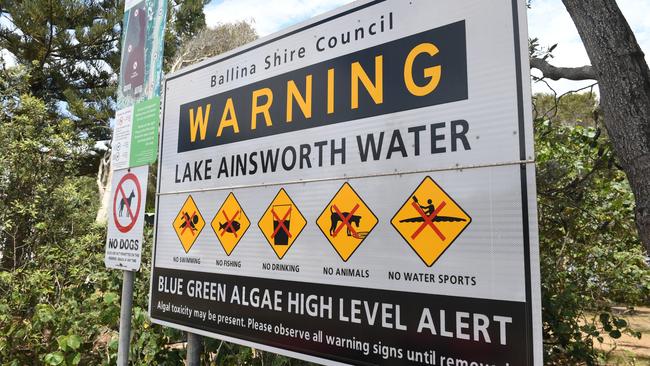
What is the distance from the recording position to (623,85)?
2830 millimetres

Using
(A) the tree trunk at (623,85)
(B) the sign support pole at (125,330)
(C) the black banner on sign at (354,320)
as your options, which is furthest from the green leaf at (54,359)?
(A) the tree trunk at (623,85)

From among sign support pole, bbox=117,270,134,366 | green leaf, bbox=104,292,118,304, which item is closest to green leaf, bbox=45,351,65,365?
green leaf, bbox=104,292,118,304

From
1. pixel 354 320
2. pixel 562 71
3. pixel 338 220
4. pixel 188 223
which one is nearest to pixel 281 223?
pixel 338 220

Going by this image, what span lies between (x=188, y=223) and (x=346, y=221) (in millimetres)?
1287

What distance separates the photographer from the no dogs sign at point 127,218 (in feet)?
9.84

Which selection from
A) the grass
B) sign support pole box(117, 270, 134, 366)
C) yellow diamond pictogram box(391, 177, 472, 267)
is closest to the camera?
yellow diamond pictogram box(391, 177, 472, 267)

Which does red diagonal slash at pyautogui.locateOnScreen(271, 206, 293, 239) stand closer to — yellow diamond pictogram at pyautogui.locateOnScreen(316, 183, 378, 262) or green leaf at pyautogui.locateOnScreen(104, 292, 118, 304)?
yellow diamond pictogram at pyautogui.locateOnScreen(316, 183, 378, 262)

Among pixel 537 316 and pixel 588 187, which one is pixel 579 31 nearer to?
pixel 588 187

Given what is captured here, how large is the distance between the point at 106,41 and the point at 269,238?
13532 mm

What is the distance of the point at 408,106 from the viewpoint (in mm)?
2188

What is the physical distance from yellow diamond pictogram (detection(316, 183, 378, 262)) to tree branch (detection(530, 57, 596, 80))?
2.54 m

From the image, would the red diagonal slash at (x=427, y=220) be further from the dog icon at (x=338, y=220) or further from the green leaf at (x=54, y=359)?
the green leaf at (x=54, y=359)

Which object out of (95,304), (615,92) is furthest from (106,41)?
(615,92)

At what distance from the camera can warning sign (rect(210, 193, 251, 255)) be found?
9.05 ft
